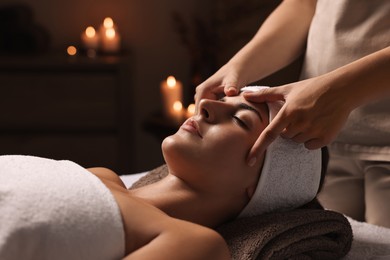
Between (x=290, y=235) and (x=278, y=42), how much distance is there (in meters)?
0.74

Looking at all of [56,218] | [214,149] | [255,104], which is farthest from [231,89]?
[56,218]

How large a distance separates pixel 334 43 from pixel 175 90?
5.16 ft

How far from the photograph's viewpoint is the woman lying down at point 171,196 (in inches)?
45.9

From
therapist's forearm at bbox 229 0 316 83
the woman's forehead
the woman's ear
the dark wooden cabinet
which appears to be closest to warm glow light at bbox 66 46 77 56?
the dark wooden cabinet

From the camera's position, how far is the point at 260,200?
144cm

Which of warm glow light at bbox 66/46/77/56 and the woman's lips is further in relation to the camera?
warm glow light at bbox 66/46/77/56

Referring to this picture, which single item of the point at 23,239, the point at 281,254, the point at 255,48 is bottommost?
the point at 281,254

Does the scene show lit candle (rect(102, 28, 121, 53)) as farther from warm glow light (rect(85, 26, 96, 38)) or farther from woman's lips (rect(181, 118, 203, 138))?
woman's lips (rect(181, 118, 203, 138))

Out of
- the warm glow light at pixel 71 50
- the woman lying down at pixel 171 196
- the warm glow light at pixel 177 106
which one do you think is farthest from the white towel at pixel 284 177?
the warm glow light at pixel 71 50

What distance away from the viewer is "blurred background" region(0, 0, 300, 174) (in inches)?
135

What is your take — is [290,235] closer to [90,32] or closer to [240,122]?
[240,122]

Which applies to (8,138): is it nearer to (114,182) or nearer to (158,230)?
(114,182)

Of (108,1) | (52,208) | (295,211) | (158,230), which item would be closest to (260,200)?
(295,211)

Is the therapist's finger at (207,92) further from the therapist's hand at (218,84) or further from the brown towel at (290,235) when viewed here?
the brown towel at (290,235)
